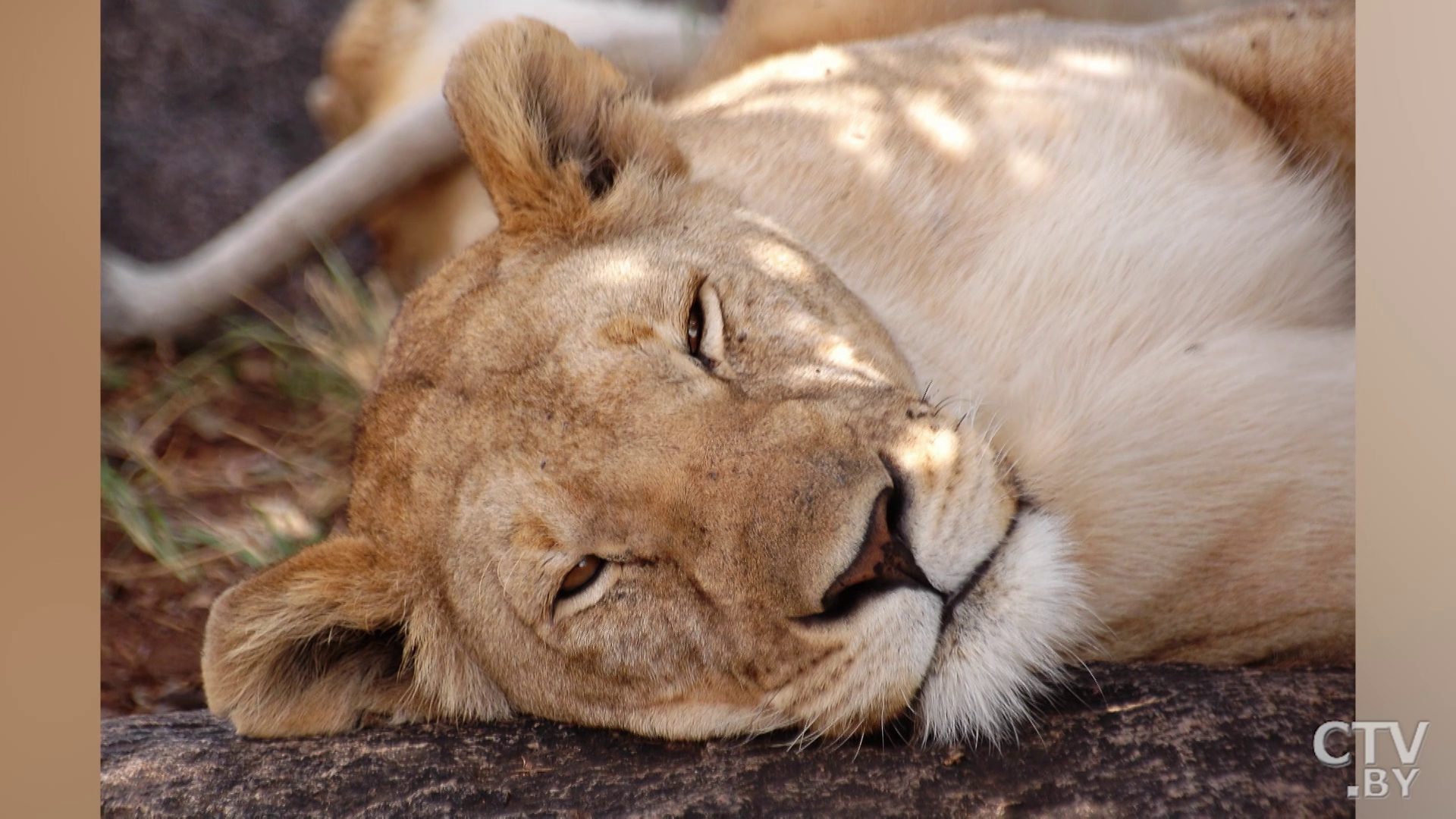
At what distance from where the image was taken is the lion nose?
162 centimetres

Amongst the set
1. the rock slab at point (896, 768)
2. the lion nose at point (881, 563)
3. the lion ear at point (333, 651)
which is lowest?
the rock slab at point (896, 768)

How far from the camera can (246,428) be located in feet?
10.6

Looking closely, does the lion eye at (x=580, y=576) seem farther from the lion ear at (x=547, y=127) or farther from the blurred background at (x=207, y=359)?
the blurred background at (x=207, y=359)

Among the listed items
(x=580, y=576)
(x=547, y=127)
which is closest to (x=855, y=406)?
(x=580, y=576)

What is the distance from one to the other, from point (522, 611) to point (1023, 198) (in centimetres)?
121

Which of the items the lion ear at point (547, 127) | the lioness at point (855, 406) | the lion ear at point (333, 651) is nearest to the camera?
the lioness at point (855, 406)

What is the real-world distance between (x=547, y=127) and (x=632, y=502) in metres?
0.78

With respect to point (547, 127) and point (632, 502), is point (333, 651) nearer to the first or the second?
point (632, 502)

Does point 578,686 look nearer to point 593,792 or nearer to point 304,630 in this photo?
point 593,792

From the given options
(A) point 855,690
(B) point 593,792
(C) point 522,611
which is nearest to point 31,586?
(C) point 522,611

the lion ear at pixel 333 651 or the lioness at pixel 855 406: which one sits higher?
the lioness at pixel 855 406

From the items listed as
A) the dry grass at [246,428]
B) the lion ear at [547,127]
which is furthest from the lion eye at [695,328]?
the dry grass at [246,428]

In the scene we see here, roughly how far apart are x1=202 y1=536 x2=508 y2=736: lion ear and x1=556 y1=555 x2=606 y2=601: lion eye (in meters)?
0.30

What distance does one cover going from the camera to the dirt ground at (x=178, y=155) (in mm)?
2652
